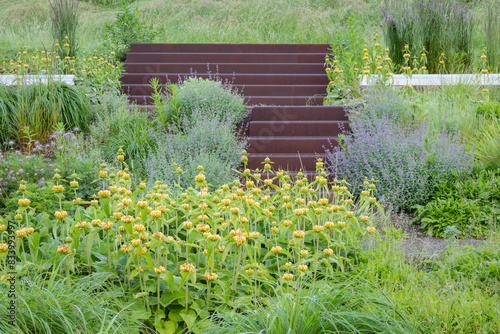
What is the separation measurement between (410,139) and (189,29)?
794 cm

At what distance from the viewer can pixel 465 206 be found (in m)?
4.57

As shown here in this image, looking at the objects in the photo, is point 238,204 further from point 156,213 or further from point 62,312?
point 62,312

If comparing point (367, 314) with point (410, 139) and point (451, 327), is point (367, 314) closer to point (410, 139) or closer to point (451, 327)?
point (451, 327)

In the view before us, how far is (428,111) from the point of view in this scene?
6.27 meters

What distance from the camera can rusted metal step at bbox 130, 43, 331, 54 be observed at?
32.4 ft

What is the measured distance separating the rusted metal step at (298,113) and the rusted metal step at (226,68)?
2502 millimetres

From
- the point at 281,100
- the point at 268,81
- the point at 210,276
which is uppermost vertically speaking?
the point at 268,81

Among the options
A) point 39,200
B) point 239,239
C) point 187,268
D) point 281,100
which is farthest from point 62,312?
point 281,100

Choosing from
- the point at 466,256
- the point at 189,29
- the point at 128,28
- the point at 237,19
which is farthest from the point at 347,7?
the point at 466,256

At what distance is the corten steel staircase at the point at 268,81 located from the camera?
21.2 ft

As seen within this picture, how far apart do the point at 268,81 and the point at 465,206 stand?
513cm

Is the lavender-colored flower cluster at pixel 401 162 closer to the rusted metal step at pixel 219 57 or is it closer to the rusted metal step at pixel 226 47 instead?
the rusted metal step at pixel 219 57

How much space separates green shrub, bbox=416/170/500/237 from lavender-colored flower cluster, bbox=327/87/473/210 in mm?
151

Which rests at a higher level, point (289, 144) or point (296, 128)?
point (296, 128)
